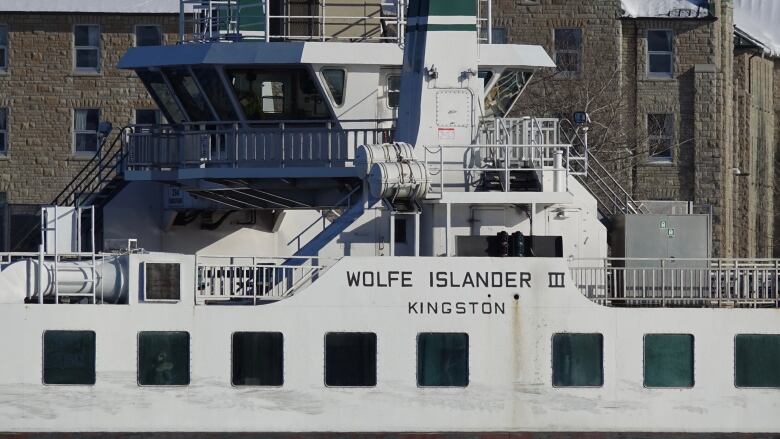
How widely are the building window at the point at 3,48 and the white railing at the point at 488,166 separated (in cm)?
3331

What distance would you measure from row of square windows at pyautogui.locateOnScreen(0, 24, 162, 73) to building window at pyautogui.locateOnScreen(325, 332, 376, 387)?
111 ft

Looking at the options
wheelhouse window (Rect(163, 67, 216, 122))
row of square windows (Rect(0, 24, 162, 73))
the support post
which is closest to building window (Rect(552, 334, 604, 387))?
the support post

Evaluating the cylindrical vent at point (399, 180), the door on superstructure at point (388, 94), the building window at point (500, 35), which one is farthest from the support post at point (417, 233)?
the building window at point (500, 35)

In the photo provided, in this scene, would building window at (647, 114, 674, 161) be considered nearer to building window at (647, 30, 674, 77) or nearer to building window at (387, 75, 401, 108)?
building window at (647, 30, 674, 77)

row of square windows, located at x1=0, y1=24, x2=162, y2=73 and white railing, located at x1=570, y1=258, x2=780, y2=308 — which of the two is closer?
white railing, located at x1=570, y1=258, x2=780, y2=308

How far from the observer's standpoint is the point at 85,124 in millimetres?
61062

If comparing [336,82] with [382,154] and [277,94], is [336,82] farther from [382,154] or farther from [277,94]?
[382,154]

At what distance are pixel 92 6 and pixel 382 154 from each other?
1294 inches

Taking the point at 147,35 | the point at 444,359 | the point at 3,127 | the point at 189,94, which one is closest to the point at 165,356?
the point at 444,359

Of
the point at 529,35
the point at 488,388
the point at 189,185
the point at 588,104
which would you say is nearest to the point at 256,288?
the point at 488,388

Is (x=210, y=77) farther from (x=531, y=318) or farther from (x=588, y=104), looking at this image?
(x=588, y=104)

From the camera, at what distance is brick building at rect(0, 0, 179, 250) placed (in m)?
60.2

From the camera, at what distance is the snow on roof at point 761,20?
68.4 m

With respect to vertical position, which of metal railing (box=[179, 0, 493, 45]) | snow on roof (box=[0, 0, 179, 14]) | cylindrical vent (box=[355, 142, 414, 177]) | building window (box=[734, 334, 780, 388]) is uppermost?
snow on roof (box=[0, 0, 179, 14])
